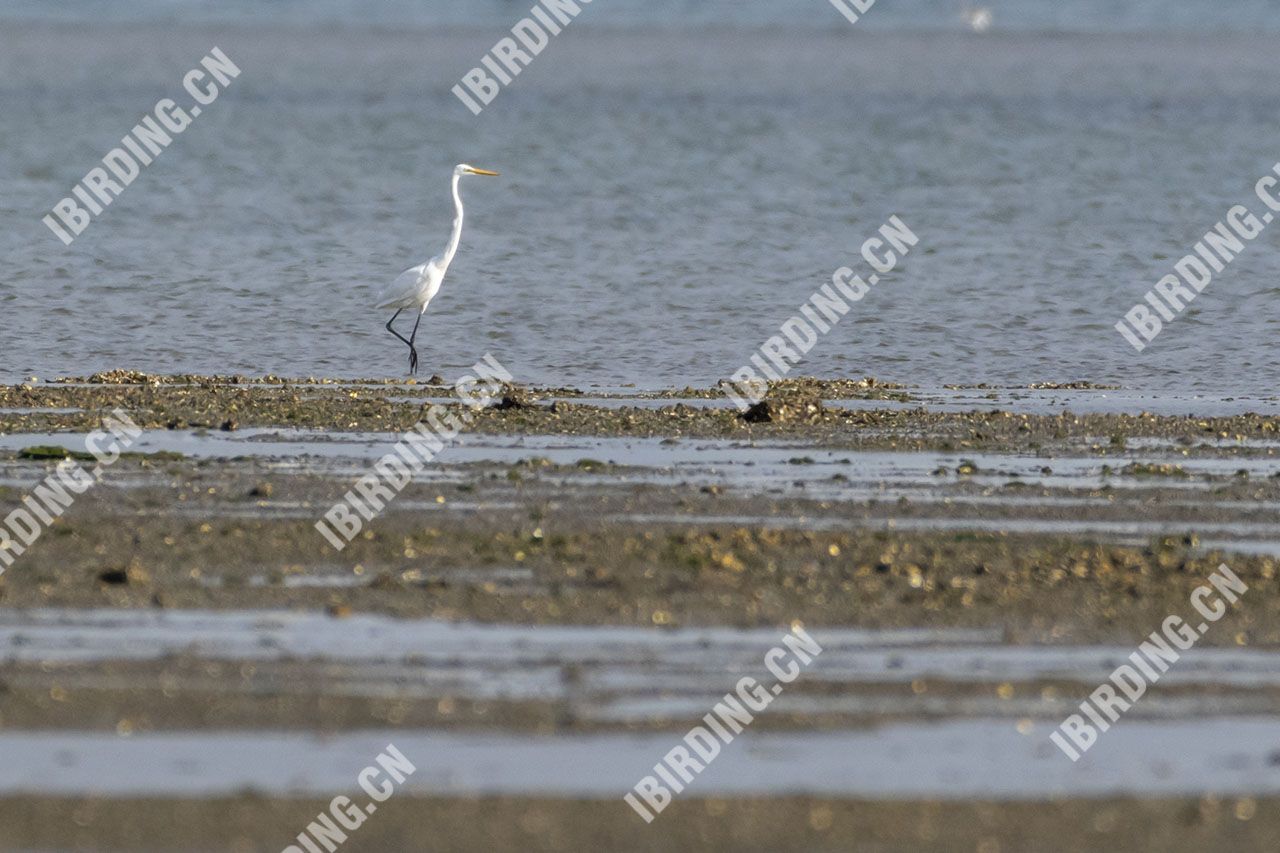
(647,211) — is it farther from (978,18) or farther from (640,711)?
(978,18)

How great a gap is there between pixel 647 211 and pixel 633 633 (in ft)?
84.7

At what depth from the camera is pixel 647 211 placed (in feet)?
113

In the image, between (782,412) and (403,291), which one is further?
(403,291)

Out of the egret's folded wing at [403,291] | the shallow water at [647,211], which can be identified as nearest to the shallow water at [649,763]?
the shallow water at [647,211]

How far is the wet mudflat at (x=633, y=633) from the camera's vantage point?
22.9ft

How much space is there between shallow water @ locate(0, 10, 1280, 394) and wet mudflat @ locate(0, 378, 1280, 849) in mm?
6358

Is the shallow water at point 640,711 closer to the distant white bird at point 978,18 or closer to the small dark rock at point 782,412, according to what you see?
the small dark rock at point 782,412

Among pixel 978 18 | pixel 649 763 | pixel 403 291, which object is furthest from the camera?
pixel 978 18

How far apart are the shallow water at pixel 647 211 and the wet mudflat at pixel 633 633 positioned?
6.36 metres

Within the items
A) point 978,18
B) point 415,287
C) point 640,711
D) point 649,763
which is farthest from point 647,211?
point 978,18

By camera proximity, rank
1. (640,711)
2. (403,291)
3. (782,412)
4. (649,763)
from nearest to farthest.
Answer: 1. (649,763)
2. (640,711)
3. (782,412)
4. (403,291)

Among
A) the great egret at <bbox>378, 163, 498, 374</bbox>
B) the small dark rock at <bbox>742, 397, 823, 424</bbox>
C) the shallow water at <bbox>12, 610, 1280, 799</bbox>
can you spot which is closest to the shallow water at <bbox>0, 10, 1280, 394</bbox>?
the great egret at <bbox>378, 163, 498, 374</bbox>

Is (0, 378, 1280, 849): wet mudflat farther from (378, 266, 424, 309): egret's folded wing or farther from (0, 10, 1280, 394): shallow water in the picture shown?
(0, 10, 1280, 394): shallow water

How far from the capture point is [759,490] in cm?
1242
